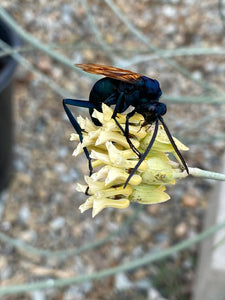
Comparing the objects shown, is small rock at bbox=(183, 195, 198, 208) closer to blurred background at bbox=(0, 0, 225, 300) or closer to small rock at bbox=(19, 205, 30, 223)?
blurred background at bbox=(0, 0, 225, 300)

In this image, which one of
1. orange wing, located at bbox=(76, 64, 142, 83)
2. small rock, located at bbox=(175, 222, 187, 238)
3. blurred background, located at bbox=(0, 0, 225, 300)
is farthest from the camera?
small rock, located at bbox=(175, 222, 187, 238)

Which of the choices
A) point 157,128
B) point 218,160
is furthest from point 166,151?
point 218,160

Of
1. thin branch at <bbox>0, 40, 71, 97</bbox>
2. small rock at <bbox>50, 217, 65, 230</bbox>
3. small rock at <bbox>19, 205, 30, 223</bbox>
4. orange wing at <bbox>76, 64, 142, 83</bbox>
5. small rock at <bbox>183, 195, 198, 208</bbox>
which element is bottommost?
small rock at <bbox>50, 217, 65, 230</bbox>

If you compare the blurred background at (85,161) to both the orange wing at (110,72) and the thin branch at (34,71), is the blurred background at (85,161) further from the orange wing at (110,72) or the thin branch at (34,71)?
the orange wing at (110,72)

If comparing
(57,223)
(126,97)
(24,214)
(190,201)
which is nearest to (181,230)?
(190,201)

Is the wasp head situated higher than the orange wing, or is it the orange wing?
the orange wing

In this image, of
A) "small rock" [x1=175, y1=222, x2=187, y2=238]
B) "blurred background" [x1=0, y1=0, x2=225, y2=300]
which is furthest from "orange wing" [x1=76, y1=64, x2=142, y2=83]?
"small rock" [x1=175, y1=222, x2=187, y2=238]
